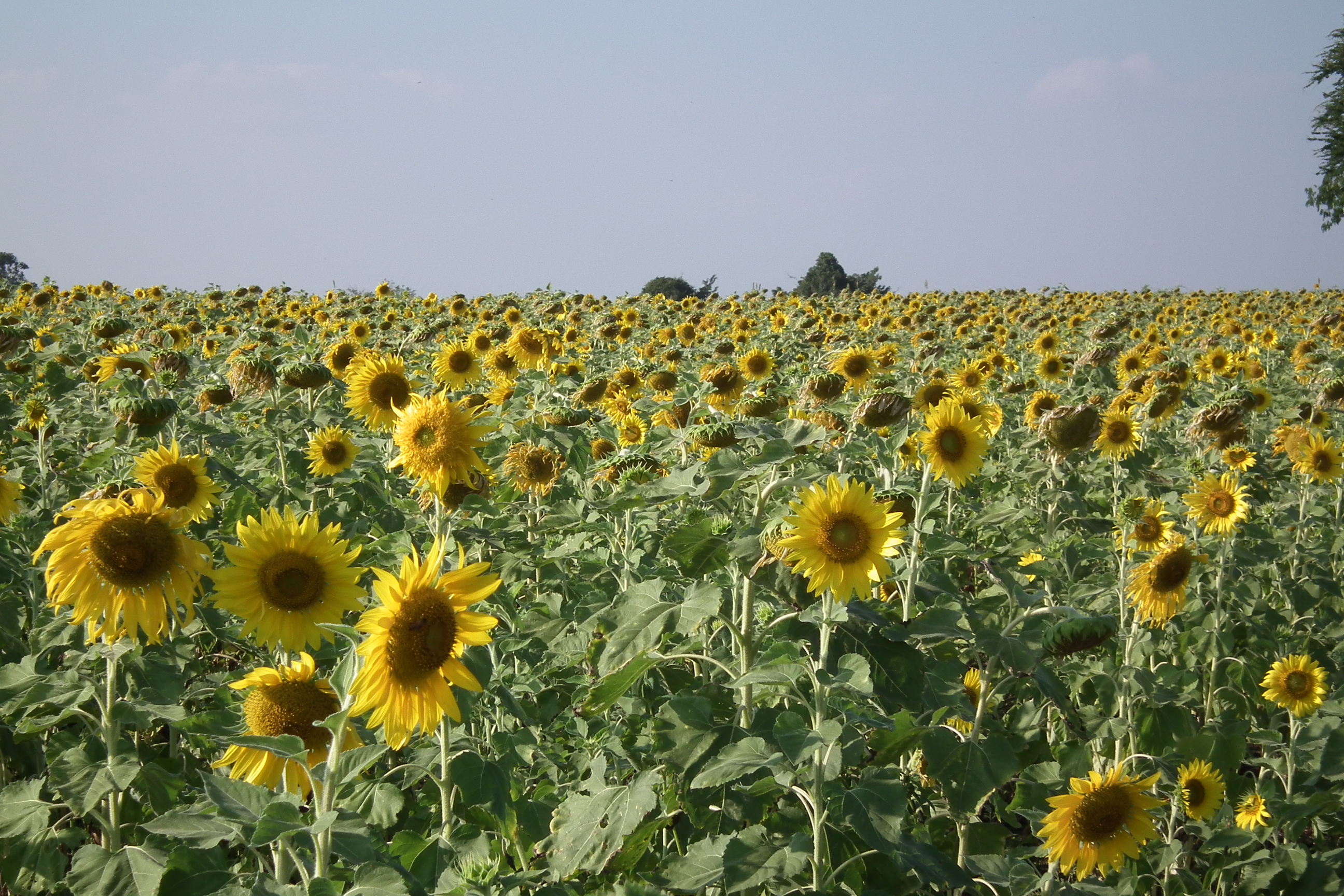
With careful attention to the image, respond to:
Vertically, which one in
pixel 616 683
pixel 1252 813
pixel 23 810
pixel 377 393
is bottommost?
pixel 1252 813

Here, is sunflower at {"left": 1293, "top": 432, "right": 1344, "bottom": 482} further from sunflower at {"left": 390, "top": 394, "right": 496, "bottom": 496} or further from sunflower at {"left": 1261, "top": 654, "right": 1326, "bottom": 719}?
sunflower at {"left": 390, "top": 394, "right": 496, "bottom": 496}

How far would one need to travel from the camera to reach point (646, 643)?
7.36 ft

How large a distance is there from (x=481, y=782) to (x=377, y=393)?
2341 millimetres

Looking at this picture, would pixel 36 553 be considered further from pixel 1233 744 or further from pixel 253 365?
pixel 1233 744

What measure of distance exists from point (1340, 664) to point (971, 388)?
3.51 metres

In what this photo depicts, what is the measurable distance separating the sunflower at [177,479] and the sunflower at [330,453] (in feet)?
4.49

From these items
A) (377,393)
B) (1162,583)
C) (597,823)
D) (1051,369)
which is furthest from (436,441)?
(1051,369)

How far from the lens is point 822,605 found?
7.73 feet

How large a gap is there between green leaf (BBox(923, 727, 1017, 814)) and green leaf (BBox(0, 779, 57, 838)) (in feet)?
8.01

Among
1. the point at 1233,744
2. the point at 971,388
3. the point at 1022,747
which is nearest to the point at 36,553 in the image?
the point at 1022,747

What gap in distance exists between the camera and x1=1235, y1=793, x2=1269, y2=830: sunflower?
369cm

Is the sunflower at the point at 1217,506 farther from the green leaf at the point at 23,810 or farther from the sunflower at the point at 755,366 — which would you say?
the green leaf at the point at 23,810

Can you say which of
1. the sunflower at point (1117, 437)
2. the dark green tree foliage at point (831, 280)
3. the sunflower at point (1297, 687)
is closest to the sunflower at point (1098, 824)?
the sunflower at point (1297, 687)

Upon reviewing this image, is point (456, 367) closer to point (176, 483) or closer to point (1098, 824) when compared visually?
point (176, 483)
